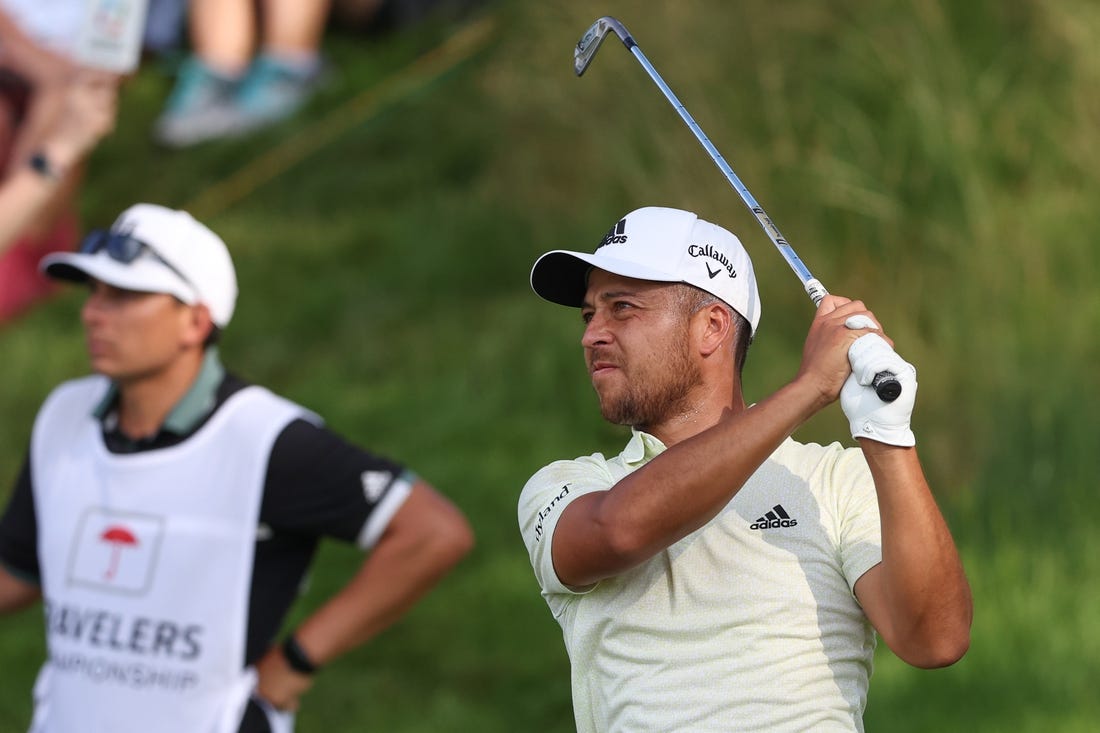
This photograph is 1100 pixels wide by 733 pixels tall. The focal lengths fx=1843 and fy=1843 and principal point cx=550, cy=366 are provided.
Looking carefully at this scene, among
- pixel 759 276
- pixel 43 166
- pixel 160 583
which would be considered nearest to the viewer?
pixel 160 583

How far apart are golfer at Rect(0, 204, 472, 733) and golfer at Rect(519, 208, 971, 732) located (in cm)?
130

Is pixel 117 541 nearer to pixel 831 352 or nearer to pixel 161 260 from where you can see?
pixel 161 260

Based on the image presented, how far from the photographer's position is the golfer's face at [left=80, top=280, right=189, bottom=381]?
4934 millimetres

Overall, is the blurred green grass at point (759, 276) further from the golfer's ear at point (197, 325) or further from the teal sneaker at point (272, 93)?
the golfer's ear at point (197, 325)

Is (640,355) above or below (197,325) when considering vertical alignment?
above

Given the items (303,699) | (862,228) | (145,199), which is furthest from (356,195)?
(303,699)

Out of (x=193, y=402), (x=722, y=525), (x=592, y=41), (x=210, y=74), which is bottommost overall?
(x=193, y=402)

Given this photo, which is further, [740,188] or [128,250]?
[128,250]

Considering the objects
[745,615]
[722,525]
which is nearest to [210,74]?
[722,525]

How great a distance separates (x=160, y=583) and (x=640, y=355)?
5.60ft

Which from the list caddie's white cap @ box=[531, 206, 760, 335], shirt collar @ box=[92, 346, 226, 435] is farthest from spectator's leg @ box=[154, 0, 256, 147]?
caddie's white cap @ box=[531, 206, 760, 335]

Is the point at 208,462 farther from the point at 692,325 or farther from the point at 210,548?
the point at 692,325

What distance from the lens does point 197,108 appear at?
1234cm

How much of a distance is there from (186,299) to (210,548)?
74 centimetres
